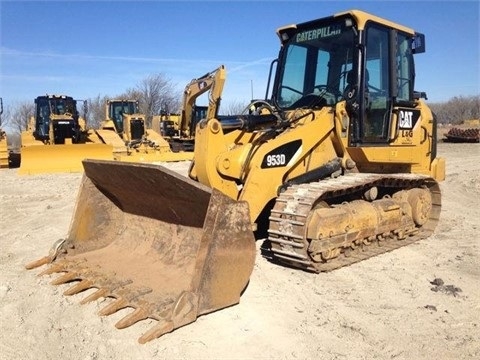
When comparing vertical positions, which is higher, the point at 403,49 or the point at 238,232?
the point at 403,49

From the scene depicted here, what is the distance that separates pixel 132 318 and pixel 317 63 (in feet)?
14.1

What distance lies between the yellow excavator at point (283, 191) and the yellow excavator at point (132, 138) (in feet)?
42.8

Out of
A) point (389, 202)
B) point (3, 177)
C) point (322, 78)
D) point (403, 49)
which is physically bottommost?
point (3, 177)

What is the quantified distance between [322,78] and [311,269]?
2713mm

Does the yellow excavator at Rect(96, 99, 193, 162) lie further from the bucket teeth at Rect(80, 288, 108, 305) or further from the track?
the bucket teeth at Rect(80, 288, 108, 305)

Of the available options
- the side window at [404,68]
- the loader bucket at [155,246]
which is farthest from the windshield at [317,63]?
the loader bucket at [155,246]

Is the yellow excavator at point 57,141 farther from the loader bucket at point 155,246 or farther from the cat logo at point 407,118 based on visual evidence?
the cat logo at point 407,118

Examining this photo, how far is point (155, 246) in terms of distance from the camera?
5051mm

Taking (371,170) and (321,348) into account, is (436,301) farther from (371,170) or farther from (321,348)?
(371,170)

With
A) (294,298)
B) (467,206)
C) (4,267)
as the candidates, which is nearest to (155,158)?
(467,206)

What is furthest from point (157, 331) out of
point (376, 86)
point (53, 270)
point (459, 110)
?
point (459, 110)

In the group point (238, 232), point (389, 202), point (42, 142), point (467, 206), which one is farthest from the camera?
point (42, 142)

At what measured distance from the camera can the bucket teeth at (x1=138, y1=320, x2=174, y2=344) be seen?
3500mm

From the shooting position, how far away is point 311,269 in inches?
197
